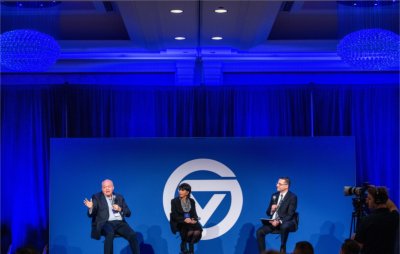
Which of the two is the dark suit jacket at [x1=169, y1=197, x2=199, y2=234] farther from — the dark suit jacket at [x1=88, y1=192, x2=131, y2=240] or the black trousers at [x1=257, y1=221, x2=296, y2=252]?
the black trousers at [x1=257, y1=221, x2=296, y2=252]

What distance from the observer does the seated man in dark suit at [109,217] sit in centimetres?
973

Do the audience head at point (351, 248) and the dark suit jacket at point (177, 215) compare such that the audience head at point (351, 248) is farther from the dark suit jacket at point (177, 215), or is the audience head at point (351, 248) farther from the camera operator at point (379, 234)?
the dark suit jacket at point (177, 215)

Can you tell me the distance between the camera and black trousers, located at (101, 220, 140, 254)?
9.69 m

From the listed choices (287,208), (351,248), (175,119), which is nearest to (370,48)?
(287,208)

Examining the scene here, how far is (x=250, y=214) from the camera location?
429 inches

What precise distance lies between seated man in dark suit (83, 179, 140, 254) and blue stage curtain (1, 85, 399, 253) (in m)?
2.53

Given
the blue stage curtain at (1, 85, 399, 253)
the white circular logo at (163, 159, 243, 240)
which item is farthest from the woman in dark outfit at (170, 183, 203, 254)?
the blue stage curtain at (1, 85, 399, 253)

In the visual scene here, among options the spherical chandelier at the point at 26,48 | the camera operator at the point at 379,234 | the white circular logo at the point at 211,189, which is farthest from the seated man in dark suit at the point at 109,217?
the camera operator at the point at 379,234

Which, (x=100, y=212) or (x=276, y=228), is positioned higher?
(x=100, y=212)

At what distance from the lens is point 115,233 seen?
9.83 metres

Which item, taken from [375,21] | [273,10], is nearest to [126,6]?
[273,10]

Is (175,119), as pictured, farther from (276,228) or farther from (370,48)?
(370,48)

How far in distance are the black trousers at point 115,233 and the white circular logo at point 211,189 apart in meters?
1.19

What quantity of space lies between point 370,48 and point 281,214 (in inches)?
110
